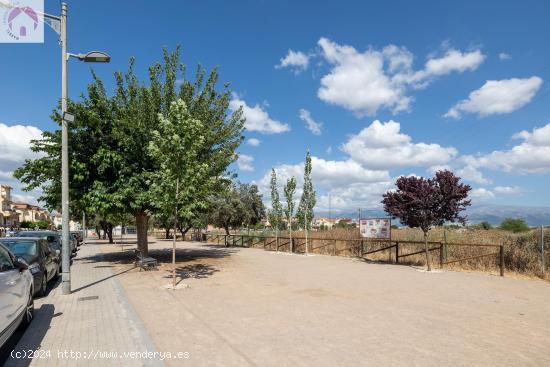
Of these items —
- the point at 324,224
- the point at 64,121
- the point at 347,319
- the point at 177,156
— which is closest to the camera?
the point at 347,319

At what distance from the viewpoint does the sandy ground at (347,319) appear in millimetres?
5352

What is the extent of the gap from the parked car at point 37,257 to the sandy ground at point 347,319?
211 centimetres

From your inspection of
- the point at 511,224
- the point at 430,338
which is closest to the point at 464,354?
the point at 430,338

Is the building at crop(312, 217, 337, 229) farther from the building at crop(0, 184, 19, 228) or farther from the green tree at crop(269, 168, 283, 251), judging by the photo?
the building at crop(0, 184, 19, 228)

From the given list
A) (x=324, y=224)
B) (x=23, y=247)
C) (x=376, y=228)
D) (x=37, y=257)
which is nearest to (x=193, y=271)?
(x=37, y=257)

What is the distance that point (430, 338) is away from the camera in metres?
6.14

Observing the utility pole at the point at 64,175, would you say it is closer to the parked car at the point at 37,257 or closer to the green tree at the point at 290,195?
the parked car at the point at 37,257

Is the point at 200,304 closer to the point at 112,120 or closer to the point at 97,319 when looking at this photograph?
the point at 97,319

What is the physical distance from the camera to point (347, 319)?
24.1 ft

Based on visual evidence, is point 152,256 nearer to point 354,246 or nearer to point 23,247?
point 23,247

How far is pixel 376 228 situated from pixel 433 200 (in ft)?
15.1

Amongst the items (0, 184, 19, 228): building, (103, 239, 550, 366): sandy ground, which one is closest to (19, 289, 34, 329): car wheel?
(103, 239, 550, 366): sandy ground

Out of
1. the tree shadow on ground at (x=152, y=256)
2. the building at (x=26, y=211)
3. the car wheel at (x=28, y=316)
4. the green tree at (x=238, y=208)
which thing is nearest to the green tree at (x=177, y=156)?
the car wheel at (x=28, y=316)

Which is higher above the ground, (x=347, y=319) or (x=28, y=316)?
(x=28, y=316)
